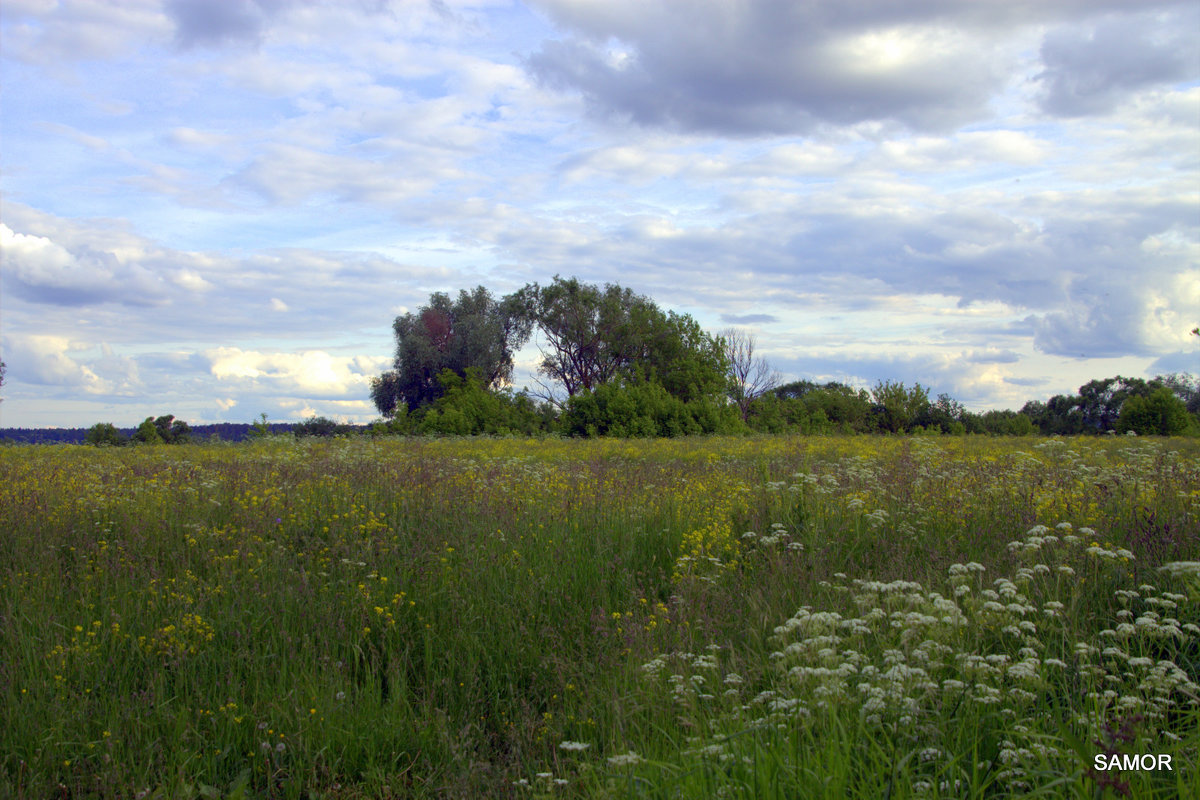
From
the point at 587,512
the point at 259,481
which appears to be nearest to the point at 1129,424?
the point at 587,512

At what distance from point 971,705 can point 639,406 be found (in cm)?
3246

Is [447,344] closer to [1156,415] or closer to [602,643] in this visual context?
[1156,415]

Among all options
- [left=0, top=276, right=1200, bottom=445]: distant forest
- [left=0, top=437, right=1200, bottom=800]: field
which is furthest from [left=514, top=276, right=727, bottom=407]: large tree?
[left=0, top=437, right=1200, bottom=800]: field

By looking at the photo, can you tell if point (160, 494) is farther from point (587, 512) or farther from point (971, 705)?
point (971, 705)

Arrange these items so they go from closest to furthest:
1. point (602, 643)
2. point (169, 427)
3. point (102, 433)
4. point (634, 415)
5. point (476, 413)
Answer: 1. point (602, 643)
2. point (102, 433)
3. point (169, 427)
4. point (634, 415)
5. point (476, 413)

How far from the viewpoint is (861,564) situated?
17.2 ft

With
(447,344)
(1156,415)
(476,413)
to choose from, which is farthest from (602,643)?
(447,344)

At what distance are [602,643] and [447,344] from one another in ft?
156

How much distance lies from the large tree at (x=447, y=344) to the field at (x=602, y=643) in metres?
42.0

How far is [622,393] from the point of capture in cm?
3516

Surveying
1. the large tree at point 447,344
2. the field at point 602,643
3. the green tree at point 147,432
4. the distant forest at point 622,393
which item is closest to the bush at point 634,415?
the distant forest at point 622,393

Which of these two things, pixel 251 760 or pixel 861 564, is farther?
pixel 861 564

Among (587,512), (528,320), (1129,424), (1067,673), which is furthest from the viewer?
(528,320)

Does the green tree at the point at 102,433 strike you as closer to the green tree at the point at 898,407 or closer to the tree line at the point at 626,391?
the tree line at the point at 626,391
